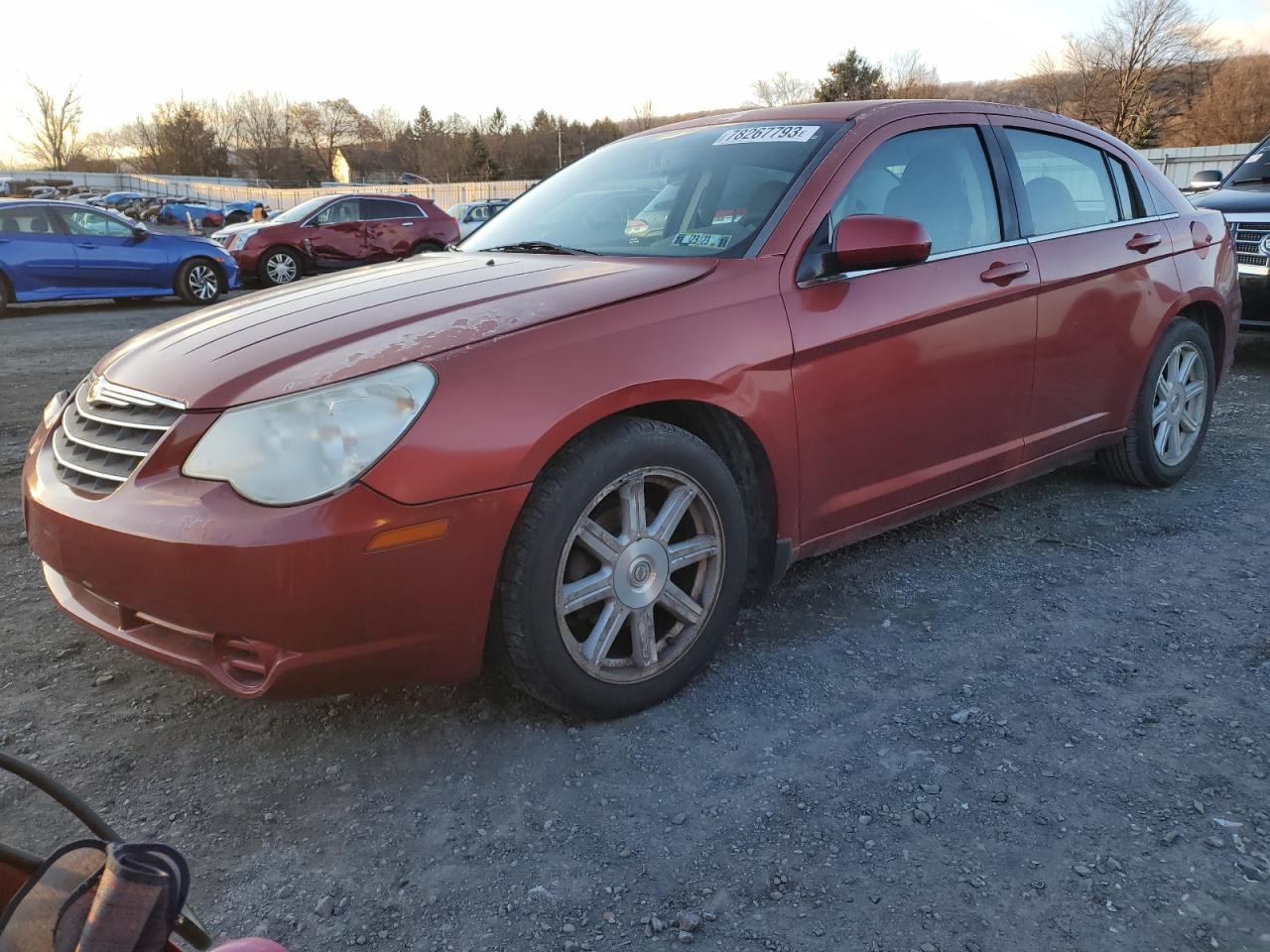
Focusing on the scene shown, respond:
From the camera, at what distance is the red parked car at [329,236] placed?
49.7ft

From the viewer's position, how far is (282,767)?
238 cm

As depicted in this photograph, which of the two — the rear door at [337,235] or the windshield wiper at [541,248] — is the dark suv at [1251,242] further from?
the rear door at [337,235]

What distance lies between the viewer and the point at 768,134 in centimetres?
328

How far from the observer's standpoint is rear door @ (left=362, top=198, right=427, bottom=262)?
15984mm

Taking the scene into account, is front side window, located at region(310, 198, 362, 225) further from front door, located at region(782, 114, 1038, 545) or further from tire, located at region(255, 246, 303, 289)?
front door, located at region(782, 114, 1038, 545)

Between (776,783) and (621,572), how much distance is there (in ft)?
2.05

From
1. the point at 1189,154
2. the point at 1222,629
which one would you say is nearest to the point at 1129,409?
the point at 1222,629

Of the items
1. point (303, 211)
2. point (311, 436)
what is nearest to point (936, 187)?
point (311, 436)

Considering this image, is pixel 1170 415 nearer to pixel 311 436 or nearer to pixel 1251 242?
pixel 1251 242

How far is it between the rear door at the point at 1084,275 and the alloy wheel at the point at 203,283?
1229 cm

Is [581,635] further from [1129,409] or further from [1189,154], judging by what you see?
[1189,154]

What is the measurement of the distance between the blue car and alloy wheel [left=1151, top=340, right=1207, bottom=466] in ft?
40.8

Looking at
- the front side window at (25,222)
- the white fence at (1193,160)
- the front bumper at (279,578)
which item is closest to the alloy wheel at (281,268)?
the front side window at (25,222)

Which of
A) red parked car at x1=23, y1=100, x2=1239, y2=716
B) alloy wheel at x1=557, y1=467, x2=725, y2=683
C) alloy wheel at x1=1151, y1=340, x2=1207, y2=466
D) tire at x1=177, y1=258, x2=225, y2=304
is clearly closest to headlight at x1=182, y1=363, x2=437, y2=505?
red parked car at x1=23, y1=100, x2=1239, y2=716
